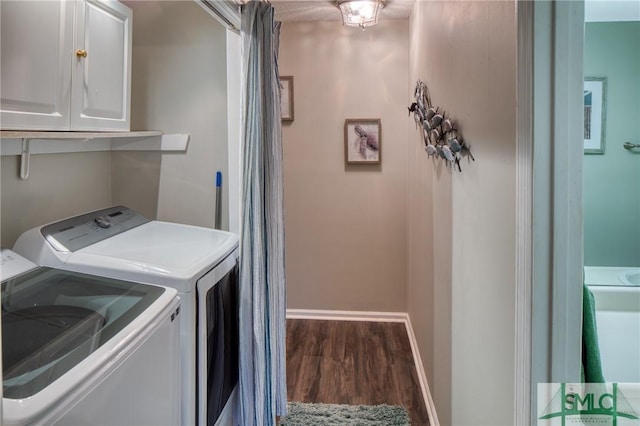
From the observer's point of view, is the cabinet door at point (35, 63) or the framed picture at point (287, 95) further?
the framed picture at point (287, 95)

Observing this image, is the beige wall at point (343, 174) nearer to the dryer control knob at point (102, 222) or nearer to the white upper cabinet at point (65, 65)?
the white upper cabinet at point (65, 65)

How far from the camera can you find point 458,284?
166 cm

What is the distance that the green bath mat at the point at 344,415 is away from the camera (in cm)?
216

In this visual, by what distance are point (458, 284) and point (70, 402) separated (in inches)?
51.6

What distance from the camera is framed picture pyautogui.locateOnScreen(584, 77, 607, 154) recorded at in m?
2.54

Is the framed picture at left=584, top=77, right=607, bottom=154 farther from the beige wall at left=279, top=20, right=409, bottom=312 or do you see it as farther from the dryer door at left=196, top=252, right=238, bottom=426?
the dryer door at left=196, top=252, right=238, bottom=426

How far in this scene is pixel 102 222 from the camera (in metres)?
1.92

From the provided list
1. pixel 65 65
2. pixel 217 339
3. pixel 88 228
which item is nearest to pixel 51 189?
pixel 88 228

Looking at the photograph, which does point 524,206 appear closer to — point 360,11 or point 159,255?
point 159,255

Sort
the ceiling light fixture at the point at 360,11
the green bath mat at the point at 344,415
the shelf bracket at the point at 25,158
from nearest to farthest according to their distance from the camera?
the shelf bracket at the point at 25,158
the green bath mat at the point at 344,415
the ceiling light fixture at the point at 360,11

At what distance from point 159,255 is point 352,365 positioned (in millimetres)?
1599

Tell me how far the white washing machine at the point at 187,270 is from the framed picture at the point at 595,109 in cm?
215

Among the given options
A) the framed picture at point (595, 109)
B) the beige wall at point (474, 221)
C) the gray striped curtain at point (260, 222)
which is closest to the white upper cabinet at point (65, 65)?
the gray striped curtain at point (260, 222)

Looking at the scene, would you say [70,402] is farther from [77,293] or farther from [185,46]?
[185,46]
